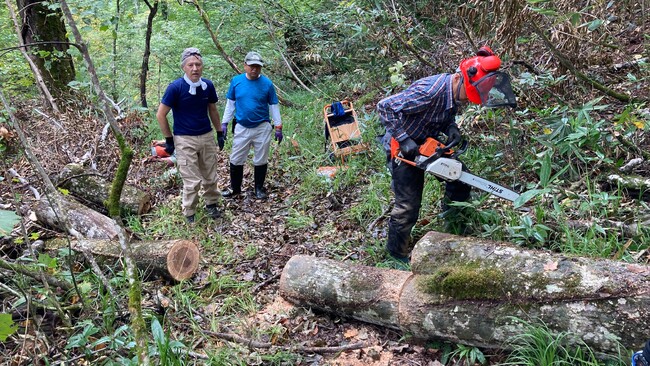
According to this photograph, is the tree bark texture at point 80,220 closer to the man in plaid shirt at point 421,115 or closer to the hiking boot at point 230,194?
the hiking boot at point 230,194

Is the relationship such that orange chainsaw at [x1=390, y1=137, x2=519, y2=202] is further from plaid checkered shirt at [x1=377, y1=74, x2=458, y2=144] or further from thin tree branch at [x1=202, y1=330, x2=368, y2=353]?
thin tree branch at [x1=202, y1=330, x2=368, y2=353]

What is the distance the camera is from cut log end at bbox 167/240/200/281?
388 centimetres

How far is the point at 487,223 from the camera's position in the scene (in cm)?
397

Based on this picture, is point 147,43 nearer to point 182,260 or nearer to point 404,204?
point 182,260

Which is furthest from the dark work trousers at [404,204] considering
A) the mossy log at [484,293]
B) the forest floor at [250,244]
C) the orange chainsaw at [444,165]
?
the mossy log at [484,293]

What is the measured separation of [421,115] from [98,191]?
4.27 m

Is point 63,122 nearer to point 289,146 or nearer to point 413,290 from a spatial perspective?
point 289,146

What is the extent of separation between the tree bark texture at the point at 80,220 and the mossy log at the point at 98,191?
1.58ft

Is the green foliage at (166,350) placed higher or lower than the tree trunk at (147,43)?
lower

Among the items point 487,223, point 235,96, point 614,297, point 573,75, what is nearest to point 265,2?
point 235,96

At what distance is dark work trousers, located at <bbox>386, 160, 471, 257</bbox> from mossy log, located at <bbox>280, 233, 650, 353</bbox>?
1.80 feet

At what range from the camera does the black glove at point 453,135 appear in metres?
3.71

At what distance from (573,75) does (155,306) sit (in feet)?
15.0

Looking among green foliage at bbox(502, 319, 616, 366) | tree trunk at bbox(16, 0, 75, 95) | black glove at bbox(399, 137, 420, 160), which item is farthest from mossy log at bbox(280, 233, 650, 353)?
tree trunk at bbox(16, 0, 75, 95)
